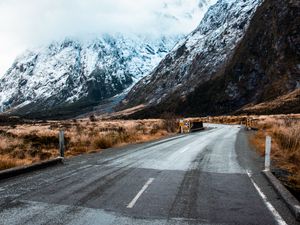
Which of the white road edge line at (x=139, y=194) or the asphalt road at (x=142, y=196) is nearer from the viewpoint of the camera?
the asphalt road at (x=142, y=196)

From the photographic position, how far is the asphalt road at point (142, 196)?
7.19 metres

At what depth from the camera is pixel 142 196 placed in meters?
8.85

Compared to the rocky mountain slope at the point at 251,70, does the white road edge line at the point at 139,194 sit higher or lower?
lower

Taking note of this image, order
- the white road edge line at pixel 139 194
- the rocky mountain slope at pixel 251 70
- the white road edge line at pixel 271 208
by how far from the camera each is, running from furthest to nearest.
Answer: the rocky mountain slope at pixel 251 70 → the white road edge line at pixel 139 194 → the white road edge line at pixel 271 208

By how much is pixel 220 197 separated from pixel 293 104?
10209cm

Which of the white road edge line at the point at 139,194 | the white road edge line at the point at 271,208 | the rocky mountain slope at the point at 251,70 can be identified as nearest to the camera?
the white road edge line at the point at 271,208

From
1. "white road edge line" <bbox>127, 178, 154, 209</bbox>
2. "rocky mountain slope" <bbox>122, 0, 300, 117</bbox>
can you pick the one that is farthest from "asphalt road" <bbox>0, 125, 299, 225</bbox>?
"rocky mountain slope" <bbox>122, 0, 300, 117</bbox>

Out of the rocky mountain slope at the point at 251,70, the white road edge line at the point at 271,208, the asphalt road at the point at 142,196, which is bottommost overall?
the white road edge line at the point at 271,208

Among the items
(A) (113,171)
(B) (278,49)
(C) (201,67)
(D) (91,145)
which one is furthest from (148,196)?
(C) (201,67)

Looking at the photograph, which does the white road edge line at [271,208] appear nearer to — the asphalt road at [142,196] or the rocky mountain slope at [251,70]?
the asphalt road at [142,196]

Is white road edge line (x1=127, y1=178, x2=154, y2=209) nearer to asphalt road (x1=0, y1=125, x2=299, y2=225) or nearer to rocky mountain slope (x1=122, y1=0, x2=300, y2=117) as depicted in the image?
asphalt road (x1=0, y1=125, x2=299, y2=225)

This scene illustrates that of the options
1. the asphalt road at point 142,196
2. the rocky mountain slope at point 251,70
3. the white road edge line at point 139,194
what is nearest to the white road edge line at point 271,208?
the asphalt road at point 142,196

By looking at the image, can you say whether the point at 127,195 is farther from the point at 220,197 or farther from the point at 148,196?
the point at 220,197

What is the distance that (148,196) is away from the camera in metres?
8.86
